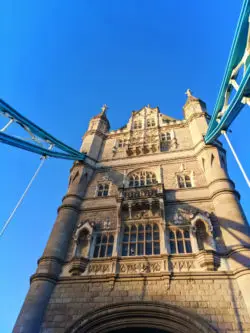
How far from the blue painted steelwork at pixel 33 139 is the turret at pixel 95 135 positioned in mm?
1506

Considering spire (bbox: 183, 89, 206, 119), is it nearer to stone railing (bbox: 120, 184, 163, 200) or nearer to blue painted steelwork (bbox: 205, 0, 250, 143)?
blue painted steelwork (bbox: 205, 0, 250, 143)

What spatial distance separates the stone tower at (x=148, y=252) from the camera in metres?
9.42

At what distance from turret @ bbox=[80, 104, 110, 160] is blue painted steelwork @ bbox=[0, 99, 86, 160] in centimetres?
151

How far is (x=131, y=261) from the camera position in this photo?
447 inches

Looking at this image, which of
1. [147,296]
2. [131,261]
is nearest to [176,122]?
[131,261]

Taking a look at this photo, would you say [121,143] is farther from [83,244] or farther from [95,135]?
[83,244]

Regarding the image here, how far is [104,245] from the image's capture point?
12.6m

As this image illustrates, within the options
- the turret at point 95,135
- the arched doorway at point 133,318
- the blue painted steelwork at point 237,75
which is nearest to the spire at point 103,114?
the turret at point 95,135

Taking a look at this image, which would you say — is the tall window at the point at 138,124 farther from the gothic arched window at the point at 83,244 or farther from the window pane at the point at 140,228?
the gothic arched window at the point at 83,244

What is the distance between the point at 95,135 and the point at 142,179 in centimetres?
701

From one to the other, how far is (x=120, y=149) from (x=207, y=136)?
7.13m

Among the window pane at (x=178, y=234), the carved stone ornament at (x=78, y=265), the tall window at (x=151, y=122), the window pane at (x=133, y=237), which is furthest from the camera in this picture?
the tall window at (x=151, y=122)

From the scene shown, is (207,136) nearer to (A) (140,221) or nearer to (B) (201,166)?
(B) (201,166)

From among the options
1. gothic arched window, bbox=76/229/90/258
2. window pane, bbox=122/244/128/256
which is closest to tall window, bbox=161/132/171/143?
window pane, bbox=122/244/128/256
